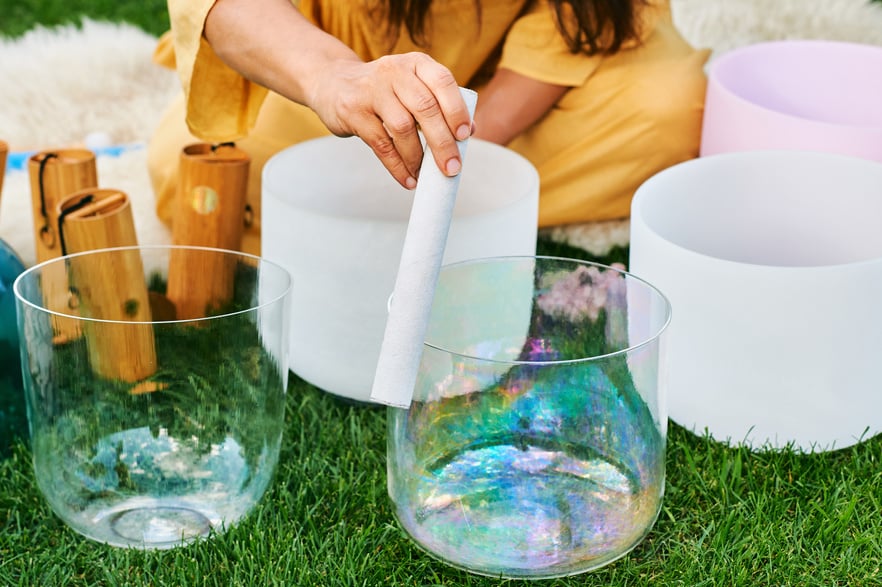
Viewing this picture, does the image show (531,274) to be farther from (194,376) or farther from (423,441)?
(194,376)

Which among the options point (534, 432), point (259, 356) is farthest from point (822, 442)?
point (259, 356)

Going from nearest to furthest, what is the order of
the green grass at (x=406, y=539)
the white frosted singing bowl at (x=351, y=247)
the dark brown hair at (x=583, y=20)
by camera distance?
the green grass at (x=406, y=539) → the white frosted singing bowl at (x=351, y=247) → the dark brown hair at (x=583, y=20)

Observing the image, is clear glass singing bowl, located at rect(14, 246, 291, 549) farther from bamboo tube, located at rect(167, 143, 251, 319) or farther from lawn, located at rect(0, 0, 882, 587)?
bamboo tube, located at rect(167, 143, 251, 319)

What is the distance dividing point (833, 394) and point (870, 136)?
0.34 m

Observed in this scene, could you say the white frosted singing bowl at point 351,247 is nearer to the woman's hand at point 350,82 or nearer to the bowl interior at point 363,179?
the bowl interior at point 363,179

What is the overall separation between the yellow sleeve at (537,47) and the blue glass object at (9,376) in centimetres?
66

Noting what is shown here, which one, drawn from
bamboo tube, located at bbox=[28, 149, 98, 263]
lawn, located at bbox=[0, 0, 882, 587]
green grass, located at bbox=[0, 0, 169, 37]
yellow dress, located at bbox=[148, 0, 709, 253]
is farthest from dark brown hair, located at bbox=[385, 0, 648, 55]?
green grass, located at bbox=[0, 0, 169, 37]

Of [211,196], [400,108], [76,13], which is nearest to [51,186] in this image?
[211,196]

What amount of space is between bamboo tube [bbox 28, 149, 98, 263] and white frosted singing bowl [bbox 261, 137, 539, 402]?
226mm

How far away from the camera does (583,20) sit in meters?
1.38

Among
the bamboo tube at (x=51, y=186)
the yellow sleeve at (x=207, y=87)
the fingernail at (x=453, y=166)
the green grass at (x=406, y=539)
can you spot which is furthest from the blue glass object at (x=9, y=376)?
the fingernail at (x=453, y=166)

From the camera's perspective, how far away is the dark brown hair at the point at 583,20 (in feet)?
4.47

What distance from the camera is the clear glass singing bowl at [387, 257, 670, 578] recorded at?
84cm

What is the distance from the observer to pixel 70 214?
115 centimetres
